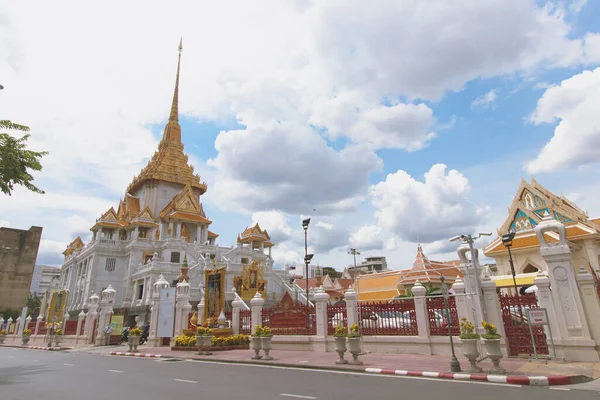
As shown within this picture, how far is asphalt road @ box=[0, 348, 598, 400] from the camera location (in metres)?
6.82

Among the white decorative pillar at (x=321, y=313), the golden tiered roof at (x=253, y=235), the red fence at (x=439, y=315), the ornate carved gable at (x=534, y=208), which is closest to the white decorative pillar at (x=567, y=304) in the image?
the red fence at (x=439, y=315)

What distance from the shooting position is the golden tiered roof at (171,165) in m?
51.9

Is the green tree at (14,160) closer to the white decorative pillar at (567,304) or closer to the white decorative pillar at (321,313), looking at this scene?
the white decorative pillar at (321,313)

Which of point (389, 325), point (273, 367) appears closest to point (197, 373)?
point (273, 367)

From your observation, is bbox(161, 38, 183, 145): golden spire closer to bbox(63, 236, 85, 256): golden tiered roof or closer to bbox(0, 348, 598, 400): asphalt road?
bbox(63, 236, 85, 256): golden tiered roof

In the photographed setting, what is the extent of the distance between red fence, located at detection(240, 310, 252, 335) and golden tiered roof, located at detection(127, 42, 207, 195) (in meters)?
34.1

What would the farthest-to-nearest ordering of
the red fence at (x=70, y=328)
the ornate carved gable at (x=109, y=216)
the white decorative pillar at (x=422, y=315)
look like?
the ornate carved gable at (x=109, y=216) → the red fence at (x=70, y=328) → the white decorative pillar at (x=422, y=315)

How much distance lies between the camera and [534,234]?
81.6 feet

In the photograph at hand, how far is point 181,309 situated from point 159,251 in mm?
23170

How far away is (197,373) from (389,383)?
5.33m

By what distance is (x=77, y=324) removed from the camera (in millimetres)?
27344

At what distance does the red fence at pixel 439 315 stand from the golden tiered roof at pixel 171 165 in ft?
138

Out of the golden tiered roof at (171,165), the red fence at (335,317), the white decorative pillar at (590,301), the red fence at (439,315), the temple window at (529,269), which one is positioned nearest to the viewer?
the white decorative pillar at (590,301)

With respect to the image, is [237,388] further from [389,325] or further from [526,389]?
[389,325]
